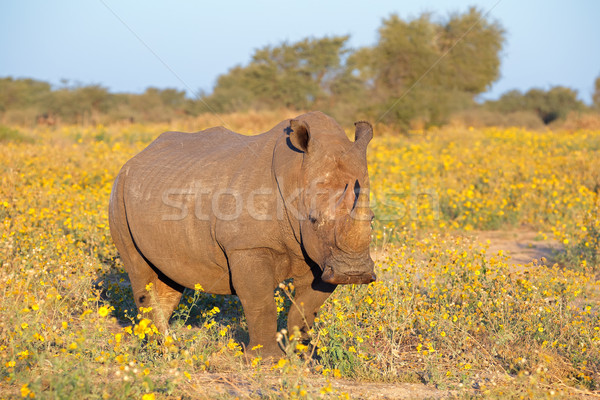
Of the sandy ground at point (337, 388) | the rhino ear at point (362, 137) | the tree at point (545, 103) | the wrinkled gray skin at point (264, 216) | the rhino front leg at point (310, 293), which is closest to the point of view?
the sandy ground at point (337, 388)

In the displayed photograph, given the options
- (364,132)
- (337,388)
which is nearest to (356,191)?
(364,132)

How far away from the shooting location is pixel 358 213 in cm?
375

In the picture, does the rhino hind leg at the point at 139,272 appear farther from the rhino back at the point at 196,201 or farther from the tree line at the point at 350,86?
the tree line at the point at 350,86

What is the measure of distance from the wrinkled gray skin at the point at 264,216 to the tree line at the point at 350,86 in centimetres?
2060

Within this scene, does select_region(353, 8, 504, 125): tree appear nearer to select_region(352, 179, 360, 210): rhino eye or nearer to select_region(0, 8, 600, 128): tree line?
select_region(0, 8, 600, 128): tree line

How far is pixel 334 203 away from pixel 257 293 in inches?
34.7

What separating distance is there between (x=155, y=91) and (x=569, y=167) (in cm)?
4217

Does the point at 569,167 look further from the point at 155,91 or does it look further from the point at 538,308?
the point at 155,91

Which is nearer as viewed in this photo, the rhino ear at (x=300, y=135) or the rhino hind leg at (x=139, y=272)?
the rhino ear at (x=300, y=135)

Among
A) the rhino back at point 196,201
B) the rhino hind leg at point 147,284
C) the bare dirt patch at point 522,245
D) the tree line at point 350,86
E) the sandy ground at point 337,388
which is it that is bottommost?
the sandy ground at point 337,388

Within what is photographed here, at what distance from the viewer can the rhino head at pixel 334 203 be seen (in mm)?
3807

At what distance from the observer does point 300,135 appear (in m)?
4.18

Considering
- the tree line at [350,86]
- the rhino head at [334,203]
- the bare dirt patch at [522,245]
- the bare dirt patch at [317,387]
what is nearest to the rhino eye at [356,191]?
the rhino head at [334,203]

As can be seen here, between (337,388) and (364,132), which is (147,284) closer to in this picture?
(337,388)
